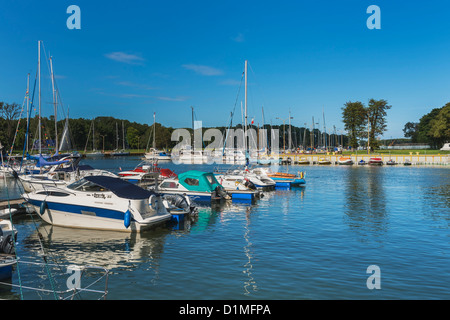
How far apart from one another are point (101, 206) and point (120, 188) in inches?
52.0

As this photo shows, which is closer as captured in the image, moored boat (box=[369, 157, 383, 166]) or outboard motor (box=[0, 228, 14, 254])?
outboard motor (box=[0, 228, 14, 254])

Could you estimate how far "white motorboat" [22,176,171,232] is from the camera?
61.8ft

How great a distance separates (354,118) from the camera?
11575 centimetres

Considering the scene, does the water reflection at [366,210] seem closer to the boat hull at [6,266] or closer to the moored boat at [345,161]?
the boat hull at [6,266]

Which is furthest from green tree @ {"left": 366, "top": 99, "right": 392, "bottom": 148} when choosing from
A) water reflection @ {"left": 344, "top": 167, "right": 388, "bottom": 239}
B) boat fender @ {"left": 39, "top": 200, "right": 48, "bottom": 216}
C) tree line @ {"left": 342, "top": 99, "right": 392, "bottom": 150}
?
boat fender @ {"left": 39, "top": 200, "right": 48, "bottom": 216}

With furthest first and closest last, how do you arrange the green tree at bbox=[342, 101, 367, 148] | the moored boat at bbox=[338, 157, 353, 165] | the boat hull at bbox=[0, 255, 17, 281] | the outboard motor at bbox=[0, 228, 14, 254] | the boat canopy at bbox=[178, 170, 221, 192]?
the green tree at bbox=[342, 101, 367, 148], the moored boat at bbox=[338, 157, 353, 165], the boat canopy at bbox=[178, 170, 221, 192], the outboard motor at bbox=[0, 228, 14, 254], the boat hull at bbox=[0, 255, 17, 281]

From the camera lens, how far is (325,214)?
26156mm

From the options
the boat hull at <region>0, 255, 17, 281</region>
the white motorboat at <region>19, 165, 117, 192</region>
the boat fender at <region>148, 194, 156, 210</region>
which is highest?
the white motorboat at <region>19, 165, 117, 192</region>

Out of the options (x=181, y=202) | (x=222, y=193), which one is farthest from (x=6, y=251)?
(x=222, y=193)

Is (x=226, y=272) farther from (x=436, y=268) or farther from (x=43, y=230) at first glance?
(x=43, y=230)

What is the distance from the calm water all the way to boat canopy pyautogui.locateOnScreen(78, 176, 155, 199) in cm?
203

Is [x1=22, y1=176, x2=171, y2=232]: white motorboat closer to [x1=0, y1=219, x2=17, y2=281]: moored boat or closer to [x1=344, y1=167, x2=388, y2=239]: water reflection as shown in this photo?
[x1=0, y1=219, x2=17, y2=281]: moored boat
